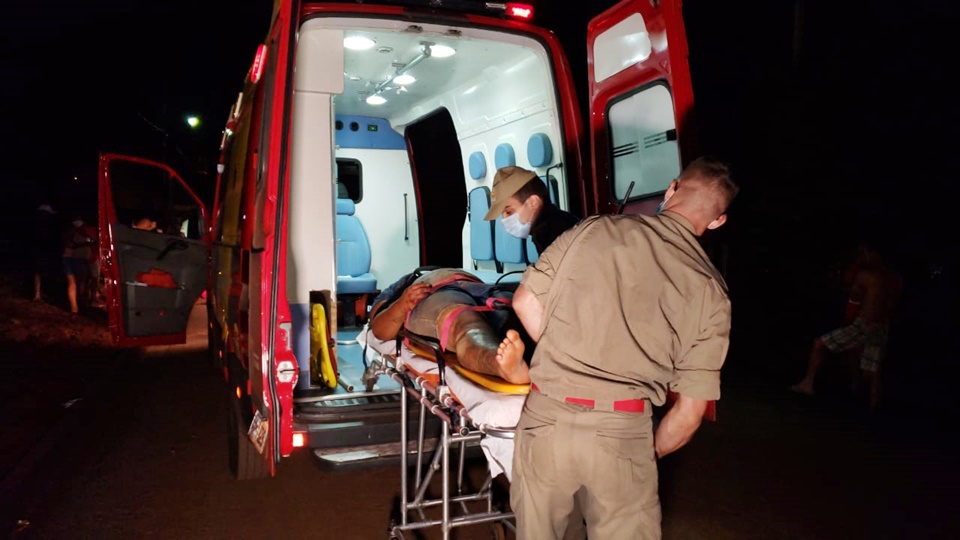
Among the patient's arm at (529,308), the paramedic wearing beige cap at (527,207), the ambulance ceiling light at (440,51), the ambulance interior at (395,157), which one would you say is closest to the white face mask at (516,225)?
the paramedic wearing beige cap at (527,207)

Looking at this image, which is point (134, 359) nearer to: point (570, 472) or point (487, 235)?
point (487, 235)

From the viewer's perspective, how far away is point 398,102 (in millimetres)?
6680

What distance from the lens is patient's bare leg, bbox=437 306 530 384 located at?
2398mm

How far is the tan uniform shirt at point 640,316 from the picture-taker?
75.8 inches

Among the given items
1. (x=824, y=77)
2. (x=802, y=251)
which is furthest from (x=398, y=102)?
(x=802, y=251)

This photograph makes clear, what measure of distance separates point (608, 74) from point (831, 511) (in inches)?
116

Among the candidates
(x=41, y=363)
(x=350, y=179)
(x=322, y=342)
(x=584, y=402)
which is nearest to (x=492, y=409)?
(x=584, y=402)

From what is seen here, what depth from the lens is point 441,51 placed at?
195 inches

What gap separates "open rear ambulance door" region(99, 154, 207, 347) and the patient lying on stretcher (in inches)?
124

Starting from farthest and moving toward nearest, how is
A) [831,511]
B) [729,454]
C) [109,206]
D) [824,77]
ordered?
1. [824,77]
2. [109,206]
3. [729,454]
4. [831,511]

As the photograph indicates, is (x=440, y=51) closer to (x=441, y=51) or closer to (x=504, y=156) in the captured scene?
(x=441, y=51)

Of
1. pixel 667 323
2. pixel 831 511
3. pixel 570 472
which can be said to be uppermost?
pixel 667 323

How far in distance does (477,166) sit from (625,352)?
175 inches

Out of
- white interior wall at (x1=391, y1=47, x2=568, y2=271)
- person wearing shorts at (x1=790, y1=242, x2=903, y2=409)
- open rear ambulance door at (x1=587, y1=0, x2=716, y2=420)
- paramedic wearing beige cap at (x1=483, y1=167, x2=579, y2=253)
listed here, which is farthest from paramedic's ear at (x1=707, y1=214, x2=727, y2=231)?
person wearing shorts at (x1=790, y1=242, x2=903, y2=409)
